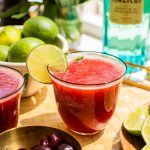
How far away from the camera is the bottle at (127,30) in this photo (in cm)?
108

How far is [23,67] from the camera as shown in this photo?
88 centimetres

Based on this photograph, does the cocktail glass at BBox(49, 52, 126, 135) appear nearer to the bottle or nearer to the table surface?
the table surface

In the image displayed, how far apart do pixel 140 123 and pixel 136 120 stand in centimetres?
1

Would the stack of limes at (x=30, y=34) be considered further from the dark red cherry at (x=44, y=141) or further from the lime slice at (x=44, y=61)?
the dark red cherry at (x=44, y=141)

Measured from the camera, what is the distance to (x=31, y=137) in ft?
2.55

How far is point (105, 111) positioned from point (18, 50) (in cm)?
25

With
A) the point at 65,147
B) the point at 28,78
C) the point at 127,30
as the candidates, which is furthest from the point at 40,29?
the point at 65,147

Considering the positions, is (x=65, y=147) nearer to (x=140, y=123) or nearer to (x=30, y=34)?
(x=140, y=123)

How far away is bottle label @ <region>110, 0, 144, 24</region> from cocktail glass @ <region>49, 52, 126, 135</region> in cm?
27

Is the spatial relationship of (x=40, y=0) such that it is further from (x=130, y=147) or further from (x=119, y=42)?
(x=130, y=147)

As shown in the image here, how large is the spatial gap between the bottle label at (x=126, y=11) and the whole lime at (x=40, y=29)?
7.4 inches

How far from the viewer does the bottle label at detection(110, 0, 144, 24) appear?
1.06 metres

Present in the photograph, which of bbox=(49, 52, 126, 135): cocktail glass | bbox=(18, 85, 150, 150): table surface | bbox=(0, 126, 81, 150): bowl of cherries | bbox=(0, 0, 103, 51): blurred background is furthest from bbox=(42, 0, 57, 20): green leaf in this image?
bbox=(0, 126, 81, 150): bowl of cherries

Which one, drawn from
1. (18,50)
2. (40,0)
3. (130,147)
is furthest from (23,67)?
(40,0)
